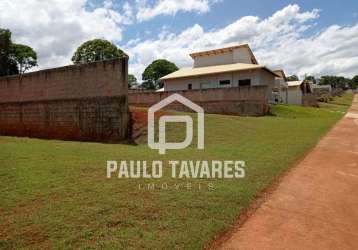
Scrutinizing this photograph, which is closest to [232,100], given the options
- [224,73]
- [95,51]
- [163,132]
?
[224,73]

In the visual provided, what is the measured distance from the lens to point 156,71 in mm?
64625

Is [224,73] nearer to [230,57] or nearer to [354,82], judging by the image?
[230,57]

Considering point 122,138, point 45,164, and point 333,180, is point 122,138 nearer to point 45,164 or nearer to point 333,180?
point 45,164

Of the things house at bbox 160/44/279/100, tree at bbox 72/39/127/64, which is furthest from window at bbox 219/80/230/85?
tree at bbox 72/39/127/64

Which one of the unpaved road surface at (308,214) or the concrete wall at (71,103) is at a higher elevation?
the concrete wall at (71,103)

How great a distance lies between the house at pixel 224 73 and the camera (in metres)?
25.7

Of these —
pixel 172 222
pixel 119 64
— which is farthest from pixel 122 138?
pixel 172 222

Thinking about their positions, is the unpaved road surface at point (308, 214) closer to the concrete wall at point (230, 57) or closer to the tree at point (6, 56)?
the concrete wall at point (230, 57)

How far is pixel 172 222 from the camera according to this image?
3988 millimetres

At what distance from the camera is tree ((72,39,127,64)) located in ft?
163

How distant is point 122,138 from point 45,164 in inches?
245

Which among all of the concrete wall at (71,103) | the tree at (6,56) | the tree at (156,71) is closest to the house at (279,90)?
the concrete wall at (71,103)

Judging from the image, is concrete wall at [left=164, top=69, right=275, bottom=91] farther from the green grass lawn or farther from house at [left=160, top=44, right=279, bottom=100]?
the green grass lawn

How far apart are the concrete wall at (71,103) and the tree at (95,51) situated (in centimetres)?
3249
